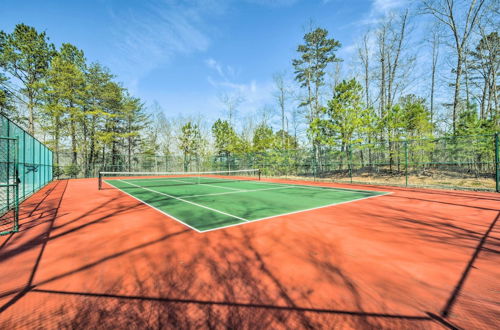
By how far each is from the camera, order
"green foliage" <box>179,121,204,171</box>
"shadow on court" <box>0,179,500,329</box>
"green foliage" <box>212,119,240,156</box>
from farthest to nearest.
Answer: "green foliage" <box>179,121,204,171</box>
"green foliage" <box>212,119,240,156</box>
"shadow on court" <box>0,179,500,329</box>

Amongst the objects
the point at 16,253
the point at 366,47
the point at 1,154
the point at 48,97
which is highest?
the point at 366,47

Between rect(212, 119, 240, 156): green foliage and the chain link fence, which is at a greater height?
rect(212, 119, 240, 156): green foliage

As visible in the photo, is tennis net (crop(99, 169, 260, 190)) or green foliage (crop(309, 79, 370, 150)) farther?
green foliage (crop(309, 79, 370, 150))

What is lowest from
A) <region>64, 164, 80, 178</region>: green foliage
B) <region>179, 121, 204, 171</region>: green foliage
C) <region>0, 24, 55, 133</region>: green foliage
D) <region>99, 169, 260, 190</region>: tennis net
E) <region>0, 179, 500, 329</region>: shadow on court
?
<region>0, 179, 500, 329</region>: shadow on court

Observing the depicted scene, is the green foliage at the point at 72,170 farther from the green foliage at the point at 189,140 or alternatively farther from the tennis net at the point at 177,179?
the green foliage at the point at 189,140

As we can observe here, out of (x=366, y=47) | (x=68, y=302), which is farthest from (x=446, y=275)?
(x=366, y=47)

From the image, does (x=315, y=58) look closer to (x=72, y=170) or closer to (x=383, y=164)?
(x=383, y=164)

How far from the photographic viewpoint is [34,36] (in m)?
21.1

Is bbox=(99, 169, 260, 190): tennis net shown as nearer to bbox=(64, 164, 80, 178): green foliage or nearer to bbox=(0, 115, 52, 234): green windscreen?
bbox=(0, 115, 52, 234): green windscreen

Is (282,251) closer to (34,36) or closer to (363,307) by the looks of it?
(363,307)

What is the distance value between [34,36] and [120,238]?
29227 mm

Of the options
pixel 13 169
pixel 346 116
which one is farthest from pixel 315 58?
pixel 13 169

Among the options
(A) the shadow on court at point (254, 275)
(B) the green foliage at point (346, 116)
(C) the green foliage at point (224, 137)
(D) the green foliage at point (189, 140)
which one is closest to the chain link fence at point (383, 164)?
(B) the green foliage at point (346, 116)

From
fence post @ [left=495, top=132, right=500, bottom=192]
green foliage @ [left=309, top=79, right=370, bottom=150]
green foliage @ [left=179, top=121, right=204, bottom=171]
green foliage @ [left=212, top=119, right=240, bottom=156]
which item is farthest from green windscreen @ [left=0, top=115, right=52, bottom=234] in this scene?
green foliage @ [left=212, top=119, right=240, bottom=156]
